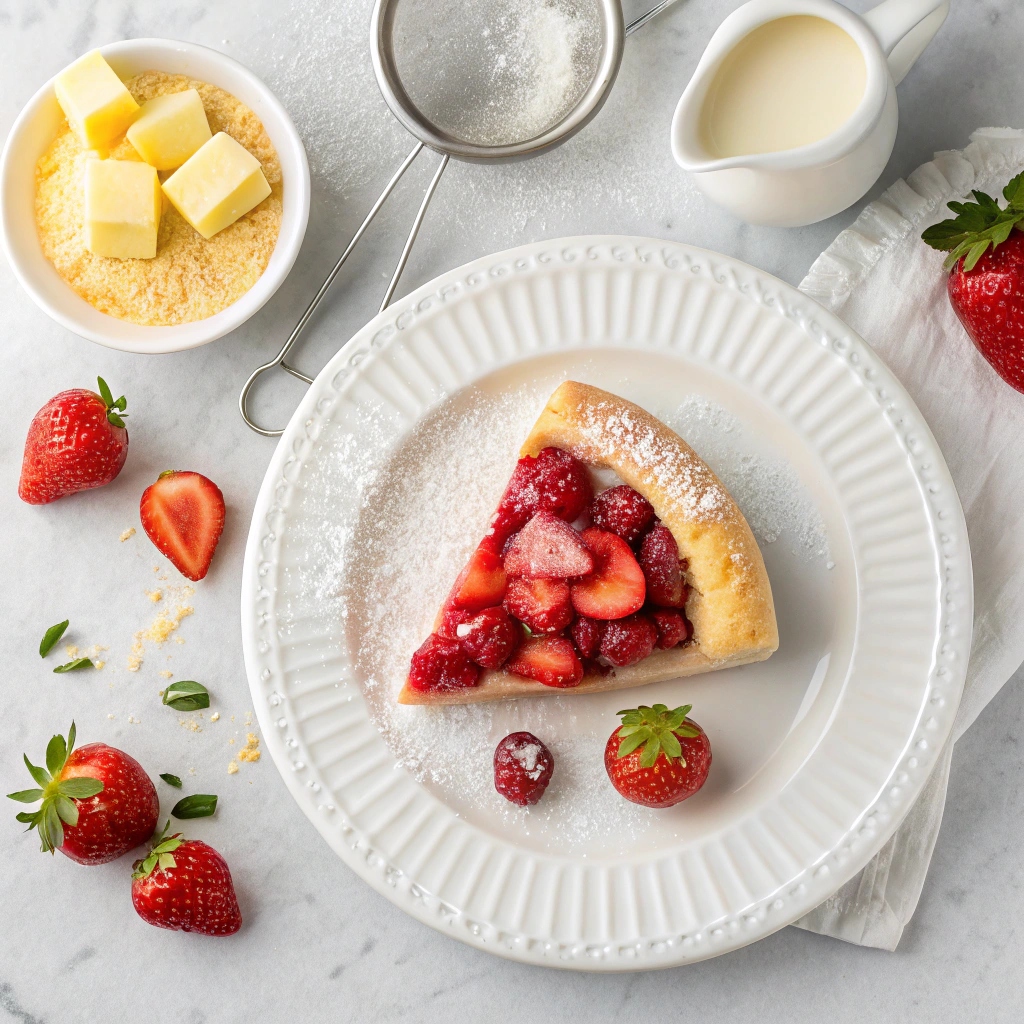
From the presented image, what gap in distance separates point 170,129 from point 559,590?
1.40m

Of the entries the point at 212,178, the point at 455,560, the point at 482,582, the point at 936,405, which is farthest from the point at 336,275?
the point at 936,405

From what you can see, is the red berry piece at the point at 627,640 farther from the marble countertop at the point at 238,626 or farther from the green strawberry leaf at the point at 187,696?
the green strawberry leaf at the point at 187,696

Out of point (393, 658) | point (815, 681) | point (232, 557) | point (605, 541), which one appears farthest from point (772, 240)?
point (232, 557)

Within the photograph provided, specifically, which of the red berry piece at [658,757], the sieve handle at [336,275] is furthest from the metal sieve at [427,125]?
the red berry piece at [658,757]

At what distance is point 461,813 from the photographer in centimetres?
209

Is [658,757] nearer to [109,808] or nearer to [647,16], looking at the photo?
[109,808]

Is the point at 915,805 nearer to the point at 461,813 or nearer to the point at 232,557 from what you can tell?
the point at 461,813

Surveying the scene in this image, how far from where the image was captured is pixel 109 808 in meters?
2.10

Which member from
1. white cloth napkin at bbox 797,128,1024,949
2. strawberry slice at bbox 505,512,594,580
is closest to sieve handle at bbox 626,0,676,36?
white cloth napkin at bbox 797,128,1024,949

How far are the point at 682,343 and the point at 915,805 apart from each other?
121cm

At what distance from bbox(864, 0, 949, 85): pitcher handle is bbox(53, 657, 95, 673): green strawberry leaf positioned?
89.2 inches

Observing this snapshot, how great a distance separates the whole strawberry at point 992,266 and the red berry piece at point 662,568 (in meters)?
0.86

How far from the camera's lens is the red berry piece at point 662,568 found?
6.26 feet

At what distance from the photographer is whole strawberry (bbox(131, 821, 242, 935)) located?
6.95 feet
